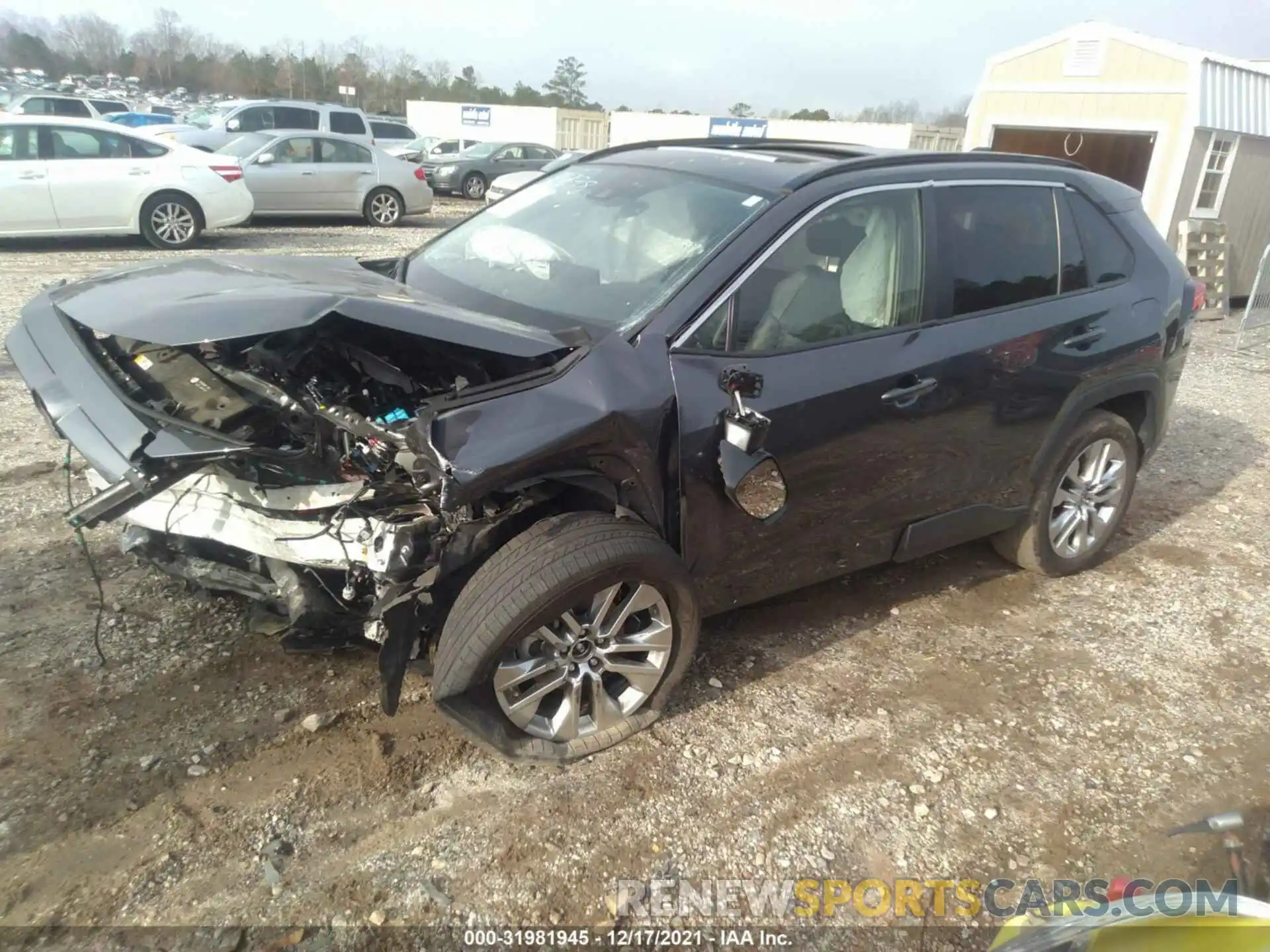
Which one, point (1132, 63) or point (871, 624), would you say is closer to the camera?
point (871, 624)

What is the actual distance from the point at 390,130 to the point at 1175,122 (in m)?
19.3

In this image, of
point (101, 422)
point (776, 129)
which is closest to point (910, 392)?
point (101, 422)

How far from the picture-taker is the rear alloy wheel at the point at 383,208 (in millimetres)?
14516

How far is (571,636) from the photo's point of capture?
2.79 meters

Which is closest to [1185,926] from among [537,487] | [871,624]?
[537,487]

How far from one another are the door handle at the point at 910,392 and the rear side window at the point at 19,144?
34.8 feet

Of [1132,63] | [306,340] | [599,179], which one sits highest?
[1132,63]

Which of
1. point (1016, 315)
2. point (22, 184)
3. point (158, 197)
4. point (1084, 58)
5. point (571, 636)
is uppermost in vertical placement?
point (1084, 58)

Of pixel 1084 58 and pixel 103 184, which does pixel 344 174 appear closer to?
pixel 103 184

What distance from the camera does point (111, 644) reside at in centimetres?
326

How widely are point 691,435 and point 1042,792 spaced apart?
1740 millimetres

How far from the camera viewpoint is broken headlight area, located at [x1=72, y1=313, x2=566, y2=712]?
2.60 metres

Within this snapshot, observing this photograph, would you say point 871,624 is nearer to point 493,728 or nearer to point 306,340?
point 493,728

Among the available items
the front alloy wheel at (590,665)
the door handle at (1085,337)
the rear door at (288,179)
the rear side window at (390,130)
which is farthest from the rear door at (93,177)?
the rear side window at (390,130)
